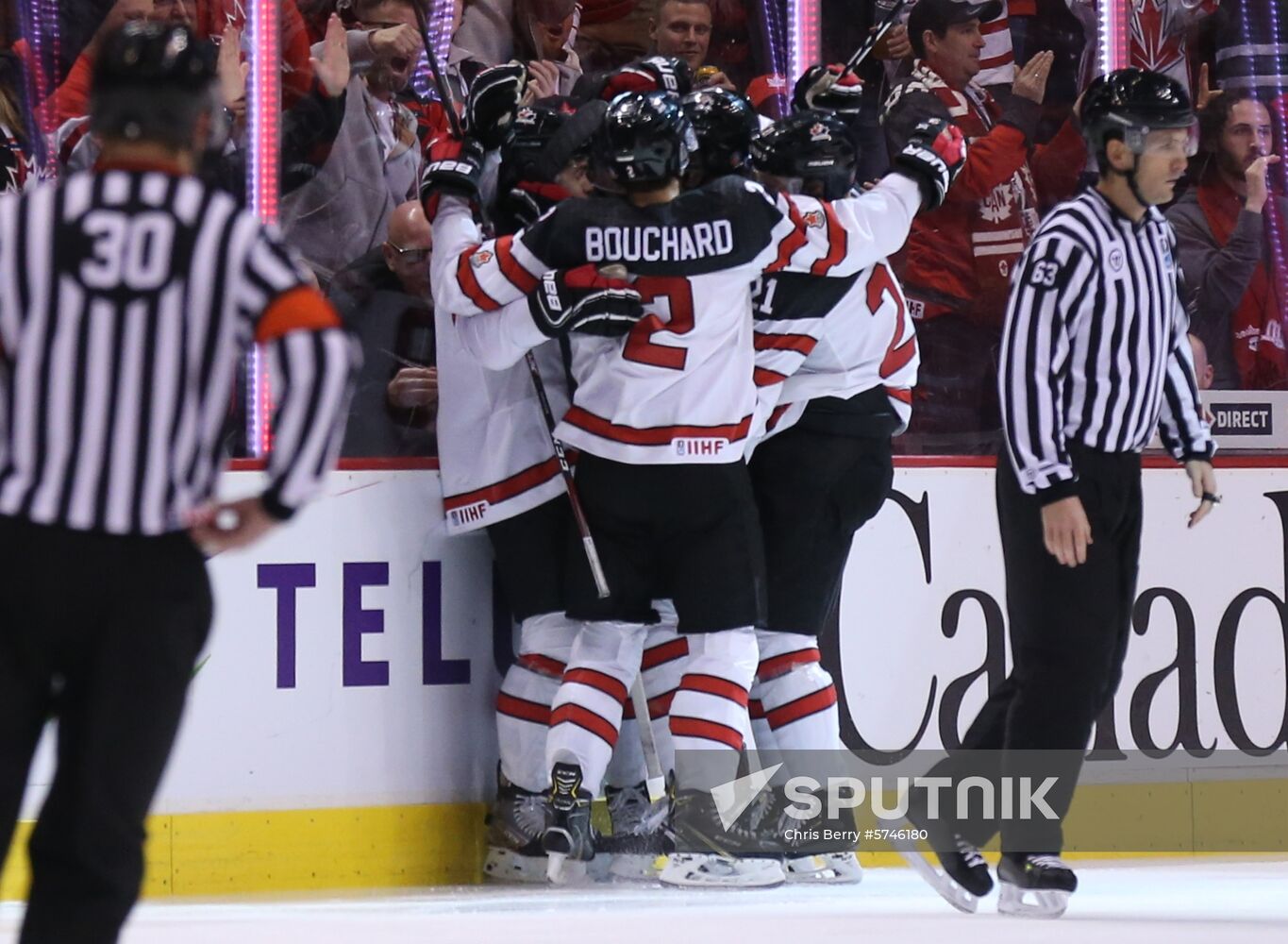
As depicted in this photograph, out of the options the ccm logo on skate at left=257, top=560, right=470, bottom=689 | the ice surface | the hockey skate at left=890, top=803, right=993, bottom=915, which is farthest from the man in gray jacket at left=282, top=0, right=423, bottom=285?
the hockey skate at left=890, top=803, right=993, bottom=915

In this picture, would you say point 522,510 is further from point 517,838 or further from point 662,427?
point 517,838

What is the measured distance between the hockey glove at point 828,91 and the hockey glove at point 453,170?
703mm

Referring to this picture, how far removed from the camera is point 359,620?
410 centimetres

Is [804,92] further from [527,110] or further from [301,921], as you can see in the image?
[301,921]

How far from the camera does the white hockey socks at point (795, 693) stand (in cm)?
416

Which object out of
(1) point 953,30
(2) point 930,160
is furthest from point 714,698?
(1) point 953,30

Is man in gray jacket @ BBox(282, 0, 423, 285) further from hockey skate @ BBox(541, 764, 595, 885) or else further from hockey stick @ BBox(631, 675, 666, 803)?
hockey skate @ BBox(541, 764, 595, 885)

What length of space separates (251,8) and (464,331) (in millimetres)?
898

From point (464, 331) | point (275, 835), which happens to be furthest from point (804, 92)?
point (275, 835)

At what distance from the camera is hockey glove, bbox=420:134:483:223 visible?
4008 millimetres

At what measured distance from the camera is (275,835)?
158 inches

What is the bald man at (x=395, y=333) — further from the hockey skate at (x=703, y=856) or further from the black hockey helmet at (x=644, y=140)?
the hockey skate at (x=703, y=856)

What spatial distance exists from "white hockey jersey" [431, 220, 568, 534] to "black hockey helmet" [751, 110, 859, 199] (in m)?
0.59

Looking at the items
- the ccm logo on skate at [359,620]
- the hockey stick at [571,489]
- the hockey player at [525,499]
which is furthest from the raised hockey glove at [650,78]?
the ccm logo on skate at [359,620]
